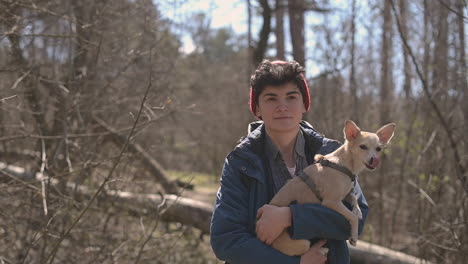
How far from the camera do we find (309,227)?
2.72 metres

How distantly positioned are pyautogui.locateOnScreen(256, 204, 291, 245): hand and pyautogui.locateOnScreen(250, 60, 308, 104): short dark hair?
762 millimetres

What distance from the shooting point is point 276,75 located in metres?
2.98

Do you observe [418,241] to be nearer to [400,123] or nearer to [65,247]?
[65,247]

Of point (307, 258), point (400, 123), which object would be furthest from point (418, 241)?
point (400, 123)

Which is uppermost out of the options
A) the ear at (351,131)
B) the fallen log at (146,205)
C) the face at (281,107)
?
the face at (281,107)

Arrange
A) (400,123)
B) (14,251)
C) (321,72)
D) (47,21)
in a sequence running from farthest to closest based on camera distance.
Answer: (400,123), (321,72), (47,21), (14,251)

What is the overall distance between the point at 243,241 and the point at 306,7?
6.81 metres

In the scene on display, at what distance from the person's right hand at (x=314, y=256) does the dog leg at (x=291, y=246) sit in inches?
1.2

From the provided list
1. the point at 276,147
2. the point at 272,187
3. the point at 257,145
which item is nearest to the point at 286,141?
the point at 276,147

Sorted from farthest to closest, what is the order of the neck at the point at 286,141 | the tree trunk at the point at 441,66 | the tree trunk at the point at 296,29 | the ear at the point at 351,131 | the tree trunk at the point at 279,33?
the tree trunk at the point at 279,33
the tree trunk at the point at 441,66
the tree trunk at the point at 296,29
the ear at the point at 351,131
the neck at the point at 286,141

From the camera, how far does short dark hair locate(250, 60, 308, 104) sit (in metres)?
2.99

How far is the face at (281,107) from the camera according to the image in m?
2.97

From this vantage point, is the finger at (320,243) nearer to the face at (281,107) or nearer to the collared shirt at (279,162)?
the collared shirt at (279,162)

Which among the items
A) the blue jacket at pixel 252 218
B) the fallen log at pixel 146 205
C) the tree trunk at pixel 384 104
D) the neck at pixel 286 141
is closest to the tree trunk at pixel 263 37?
the tree trunk at pixel 384 104
